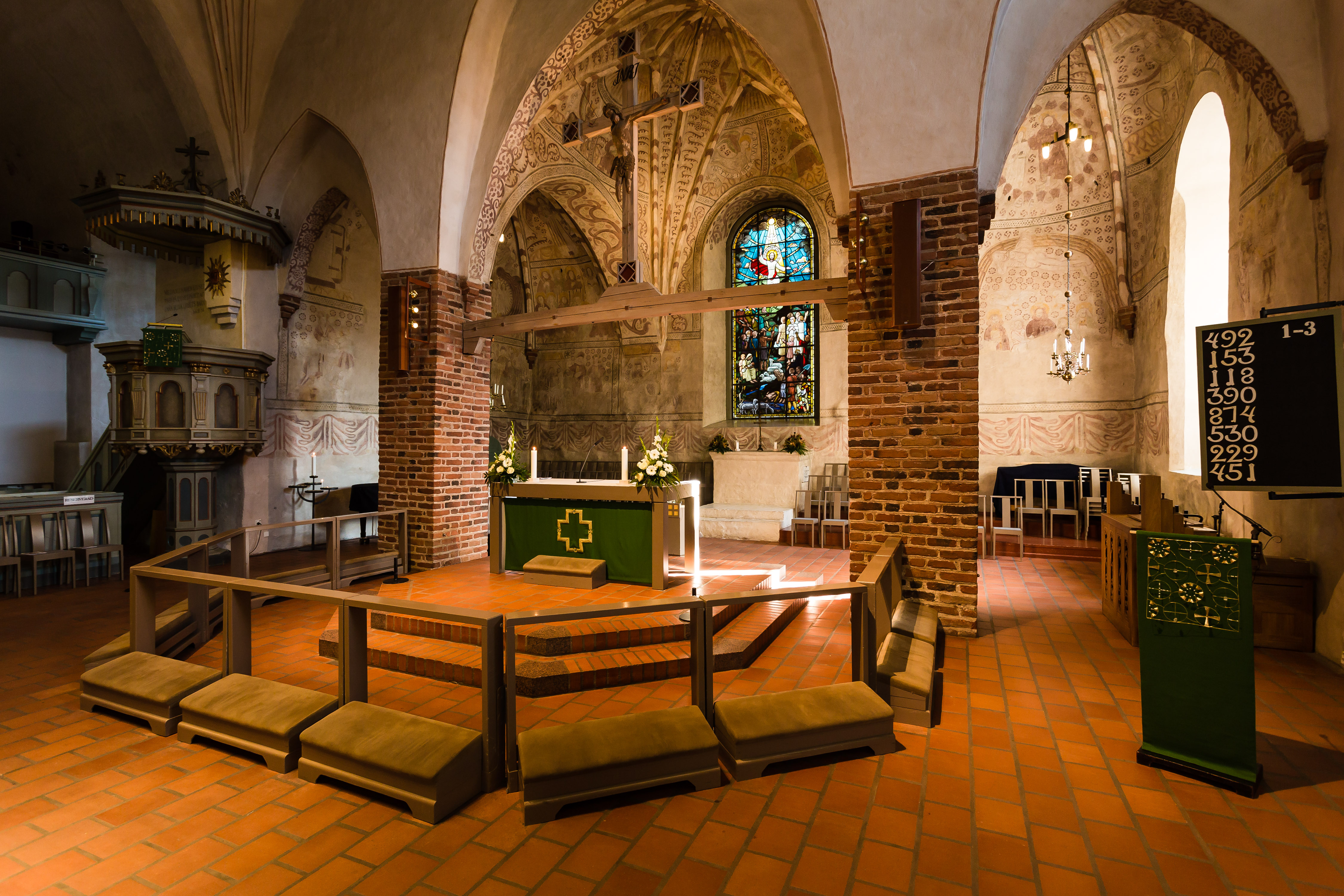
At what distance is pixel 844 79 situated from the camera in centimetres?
555

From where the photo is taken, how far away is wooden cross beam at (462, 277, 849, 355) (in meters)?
5.99

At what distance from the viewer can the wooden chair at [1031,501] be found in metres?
9.45

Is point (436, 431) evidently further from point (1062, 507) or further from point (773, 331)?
point (1062, 507)

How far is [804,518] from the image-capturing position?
1038cm

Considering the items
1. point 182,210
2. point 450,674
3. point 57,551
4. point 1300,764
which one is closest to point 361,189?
point 182,210

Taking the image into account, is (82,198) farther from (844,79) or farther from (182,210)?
(844,79)

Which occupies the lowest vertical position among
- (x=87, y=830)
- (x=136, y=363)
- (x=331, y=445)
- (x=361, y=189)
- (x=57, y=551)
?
(x=87, y=830)

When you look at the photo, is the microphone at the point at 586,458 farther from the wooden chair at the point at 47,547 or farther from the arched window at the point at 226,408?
the wooden chair at the point at 47,547

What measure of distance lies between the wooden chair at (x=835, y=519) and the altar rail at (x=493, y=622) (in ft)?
16.4

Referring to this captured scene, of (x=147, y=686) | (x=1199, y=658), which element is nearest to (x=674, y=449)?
(x=147, y=686)

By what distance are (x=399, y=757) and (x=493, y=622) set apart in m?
0.72

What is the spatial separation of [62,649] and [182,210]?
199 inches

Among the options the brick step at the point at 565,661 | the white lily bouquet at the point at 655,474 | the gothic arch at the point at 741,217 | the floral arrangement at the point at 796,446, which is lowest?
the brick step at the point at 565,661

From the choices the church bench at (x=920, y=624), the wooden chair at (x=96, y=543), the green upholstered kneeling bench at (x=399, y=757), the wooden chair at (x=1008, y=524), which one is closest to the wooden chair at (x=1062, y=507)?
the wooden chair at (x=1008, y=524)
